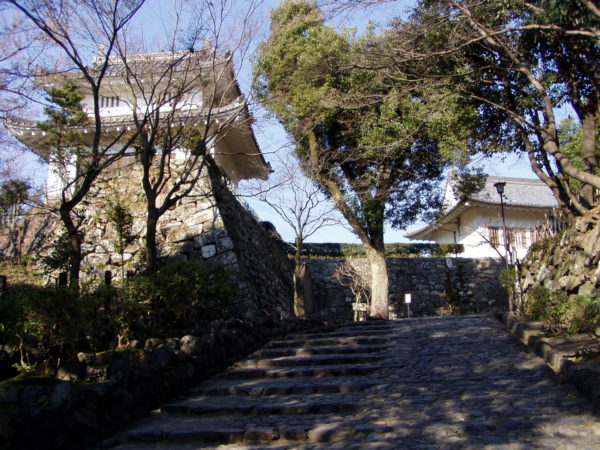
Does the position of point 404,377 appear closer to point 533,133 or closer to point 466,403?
point 466,403

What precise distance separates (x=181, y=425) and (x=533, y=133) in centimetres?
892

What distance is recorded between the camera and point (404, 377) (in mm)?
7043

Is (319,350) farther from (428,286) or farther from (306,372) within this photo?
(428,286)

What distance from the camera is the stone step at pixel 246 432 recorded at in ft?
16.4

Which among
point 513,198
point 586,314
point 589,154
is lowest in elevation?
point 586,314

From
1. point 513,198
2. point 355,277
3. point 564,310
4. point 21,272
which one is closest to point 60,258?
point 21,272

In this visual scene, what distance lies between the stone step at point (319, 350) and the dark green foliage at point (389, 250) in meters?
11.0

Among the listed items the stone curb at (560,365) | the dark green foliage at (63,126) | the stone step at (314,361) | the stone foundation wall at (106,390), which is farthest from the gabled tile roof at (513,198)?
the stone foundation wall at (106,390)

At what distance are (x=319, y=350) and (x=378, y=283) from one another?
275 inches

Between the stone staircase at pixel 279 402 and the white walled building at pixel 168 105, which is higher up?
the white walled building at pixel 168 105

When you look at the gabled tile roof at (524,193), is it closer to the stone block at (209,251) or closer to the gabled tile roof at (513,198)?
the gabled tile roof at (513,198)

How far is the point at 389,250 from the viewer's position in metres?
22.5

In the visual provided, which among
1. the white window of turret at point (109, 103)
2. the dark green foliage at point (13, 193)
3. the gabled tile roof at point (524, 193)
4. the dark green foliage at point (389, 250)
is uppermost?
the white window of turret at point (109, 103)

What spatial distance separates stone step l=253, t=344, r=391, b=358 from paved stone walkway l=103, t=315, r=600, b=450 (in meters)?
0.02
